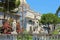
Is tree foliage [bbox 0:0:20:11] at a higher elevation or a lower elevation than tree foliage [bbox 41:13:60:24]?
higher

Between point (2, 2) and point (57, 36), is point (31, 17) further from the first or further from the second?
point (57, 36)

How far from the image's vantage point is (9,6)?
19016 millimetres

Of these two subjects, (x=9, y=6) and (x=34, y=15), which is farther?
(x=34, y=15)

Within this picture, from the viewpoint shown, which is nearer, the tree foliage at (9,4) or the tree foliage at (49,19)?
the tree foliage at (9,4)

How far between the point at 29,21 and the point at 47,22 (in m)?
3.25

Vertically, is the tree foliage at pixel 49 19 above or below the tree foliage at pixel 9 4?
below

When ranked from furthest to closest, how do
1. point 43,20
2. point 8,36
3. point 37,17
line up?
point 37,17 < point 43,20 < point 8,36

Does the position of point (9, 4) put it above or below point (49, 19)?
above

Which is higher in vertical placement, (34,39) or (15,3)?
A: (15,3)

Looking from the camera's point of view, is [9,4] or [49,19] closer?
[9,4]

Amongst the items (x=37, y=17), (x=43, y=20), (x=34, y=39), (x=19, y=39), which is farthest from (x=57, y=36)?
(x=37, y=17)

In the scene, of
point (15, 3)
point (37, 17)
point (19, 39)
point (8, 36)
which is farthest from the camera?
point (37, 17)

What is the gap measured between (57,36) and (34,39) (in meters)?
1.05

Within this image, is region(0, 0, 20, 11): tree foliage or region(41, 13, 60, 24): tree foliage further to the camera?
region(41, 13, 60, 24): tree foliage
